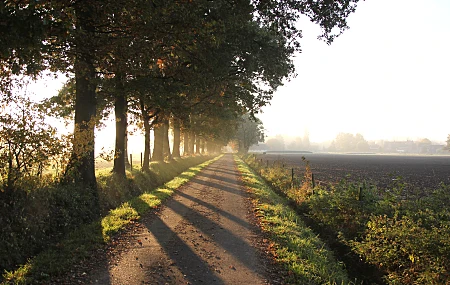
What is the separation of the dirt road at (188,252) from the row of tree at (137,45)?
4.02 metres

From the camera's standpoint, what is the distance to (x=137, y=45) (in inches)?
376

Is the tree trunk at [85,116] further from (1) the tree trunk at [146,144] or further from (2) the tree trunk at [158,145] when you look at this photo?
(2) the tree trunk at [158,145]

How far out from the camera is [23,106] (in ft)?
27.7

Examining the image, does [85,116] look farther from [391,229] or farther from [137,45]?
[391,229]

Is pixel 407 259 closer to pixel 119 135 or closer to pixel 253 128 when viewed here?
pixel 119 135

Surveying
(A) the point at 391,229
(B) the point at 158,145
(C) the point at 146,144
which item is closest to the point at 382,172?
(B) the point at 158,145

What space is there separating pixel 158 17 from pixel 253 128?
79936mm

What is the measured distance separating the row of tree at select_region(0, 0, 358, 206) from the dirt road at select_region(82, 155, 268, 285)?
402cm

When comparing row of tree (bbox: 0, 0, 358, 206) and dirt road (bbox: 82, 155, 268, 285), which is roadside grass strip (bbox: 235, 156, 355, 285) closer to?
dirt road (bbox: 82, 155, 268, 285)

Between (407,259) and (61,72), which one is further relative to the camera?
(61,72)

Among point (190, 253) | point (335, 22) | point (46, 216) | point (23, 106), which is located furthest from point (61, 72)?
point (335, 22)

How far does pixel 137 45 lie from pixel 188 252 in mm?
6224

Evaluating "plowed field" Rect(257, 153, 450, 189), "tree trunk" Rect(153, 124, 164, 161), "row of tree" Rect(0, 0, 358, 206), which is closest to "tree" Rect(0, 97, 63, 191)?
"row of tree" Rect(0, 0, 358, 206)

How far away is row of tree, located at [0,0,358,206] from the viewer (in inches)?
263
